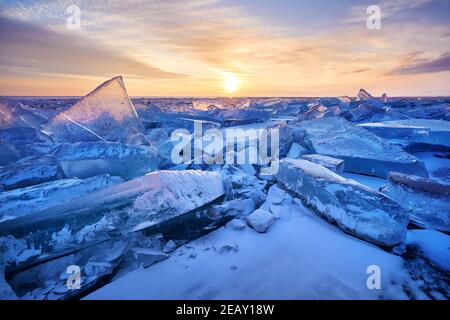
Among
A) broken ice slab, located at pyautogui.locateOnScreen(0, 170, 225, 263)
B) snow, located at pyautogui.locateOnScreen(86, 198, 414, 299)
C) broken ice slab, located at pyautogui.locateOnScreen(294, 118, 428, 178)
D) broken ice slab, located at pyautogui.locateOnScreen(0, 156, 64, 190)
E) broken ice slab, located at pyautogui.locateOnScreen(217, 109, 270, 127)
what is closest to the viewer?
snow, located at pyautogui.locateOnScreen(86, 198, 414, 299)

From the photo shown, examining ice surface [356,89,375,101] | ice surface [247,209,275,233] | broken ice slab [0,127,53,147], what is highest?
ice surface [356,89,375,101]

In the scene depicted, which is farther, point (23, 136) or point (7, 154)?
point (23, 136)

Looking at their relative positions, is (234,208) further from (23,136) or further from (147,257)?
(23,136)

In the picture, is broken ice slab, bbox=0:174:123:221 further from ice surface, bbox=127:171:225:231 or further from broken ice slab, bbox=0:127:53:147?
broken ice slab, bbox=0:127:53:147

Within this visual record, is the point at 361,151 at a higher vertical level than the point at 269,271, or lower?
higher

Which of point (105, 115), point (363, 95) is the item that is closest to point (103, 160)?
point (105, 115)

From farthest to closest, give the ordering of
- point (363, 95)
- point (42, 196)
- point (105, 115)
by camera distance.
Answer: point (363, 95) < point (105, 115) < point (42, 196)

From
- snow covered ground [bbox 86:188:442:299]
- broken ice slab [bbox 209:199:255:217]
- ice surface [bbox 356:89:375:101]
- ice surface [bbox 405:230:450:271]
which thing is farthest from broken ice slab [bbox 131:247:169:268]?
ice surface [bbox 356:89:375:101]
